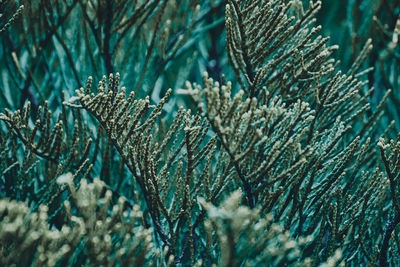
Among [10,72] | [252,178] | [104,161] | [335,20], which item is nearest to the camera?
[252,178]

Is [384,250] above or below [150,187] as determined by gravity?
below

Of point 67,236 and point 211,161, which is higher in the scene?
point 211,161

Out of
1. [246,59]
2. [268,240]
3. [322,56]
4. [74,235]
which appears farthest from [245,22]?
[74,235]

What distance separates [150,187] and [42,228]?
285 mm

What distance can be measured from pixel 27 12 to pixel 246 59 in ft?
3.28

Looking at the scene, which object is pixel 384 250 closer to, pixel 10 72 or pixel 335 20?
pixel 10 72

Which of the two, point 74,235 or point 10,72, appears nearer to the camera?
point 74,235

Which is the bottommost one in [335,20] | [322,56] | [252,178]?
[252,178]

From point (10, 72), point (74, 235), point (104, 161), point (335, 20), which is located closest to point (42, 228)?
point (74, 235)

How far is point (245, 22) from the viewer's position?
100 cm

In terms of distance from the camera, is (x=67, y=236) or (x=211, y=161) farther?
(x=211, y=161)

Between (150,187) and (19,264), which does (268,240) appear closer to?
(150,187)

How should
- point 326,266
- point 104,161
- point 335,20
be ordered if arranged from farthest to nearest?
point 335,20 < point 104,161 < point 326,266

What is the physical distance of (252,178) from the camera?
962mm
